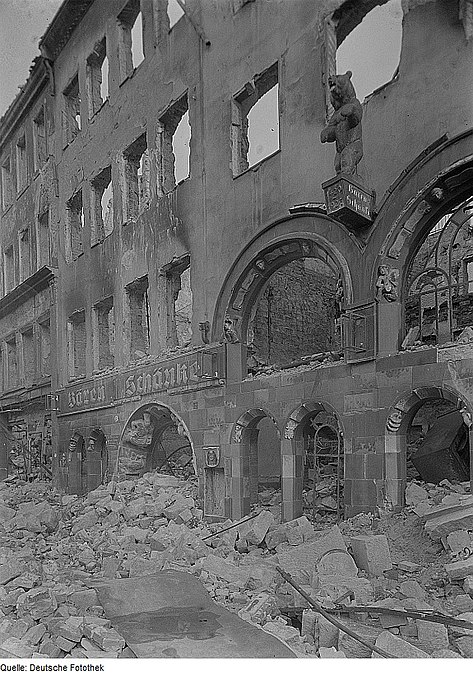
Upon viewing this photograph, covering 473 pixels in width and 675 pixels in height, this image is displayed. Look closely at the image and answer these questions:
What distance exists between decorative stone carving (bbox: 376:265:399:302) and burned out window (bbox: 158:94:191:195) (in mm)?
2313

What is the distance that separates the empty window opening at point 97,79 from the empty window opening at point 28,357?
2194 millimetres

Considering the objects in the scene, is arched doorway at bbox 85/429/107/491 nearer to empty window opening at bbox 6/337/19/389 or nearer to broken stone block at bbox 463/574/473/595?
empty window opening at bbox 6/337/19/389

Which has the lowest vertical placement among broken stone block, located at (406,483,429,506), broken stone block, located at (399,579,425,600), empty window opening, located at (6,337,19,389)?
broken stone block, located at (399,579,425,600)

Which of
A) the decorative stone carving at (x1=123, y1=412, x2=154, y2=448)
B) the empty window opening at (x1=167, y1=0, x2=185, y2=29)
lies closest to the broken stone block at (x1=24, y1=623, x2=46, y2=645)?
the decorative stone carving at (x1=123, y1=412, x2=154, y2=448)

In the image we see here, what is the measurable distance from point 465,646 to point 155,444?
3407 mm

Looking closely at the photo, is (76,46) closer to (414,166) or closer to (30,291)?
(30,291)

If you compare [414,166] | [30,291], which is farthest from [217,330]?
[414,166]

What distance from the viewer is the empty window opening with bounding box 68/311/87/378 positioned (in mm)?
6961

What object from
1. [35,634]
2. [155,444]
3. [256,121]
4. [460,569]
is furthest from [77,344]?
[460,569]

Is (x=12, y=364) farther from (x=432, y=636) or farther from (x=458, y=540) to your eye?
(x=432, y=636)

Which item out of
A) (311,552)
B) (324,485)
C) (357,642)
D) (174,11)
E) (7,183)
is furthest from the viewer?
(7,183)

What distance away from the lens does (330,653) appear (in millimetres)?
4227

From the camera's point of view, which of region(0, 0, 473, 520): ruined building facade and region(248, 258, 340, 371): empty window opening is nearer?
region(0, 0, 473, 520): ruined building facade

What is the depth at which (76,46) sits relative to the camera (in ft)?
21.2
